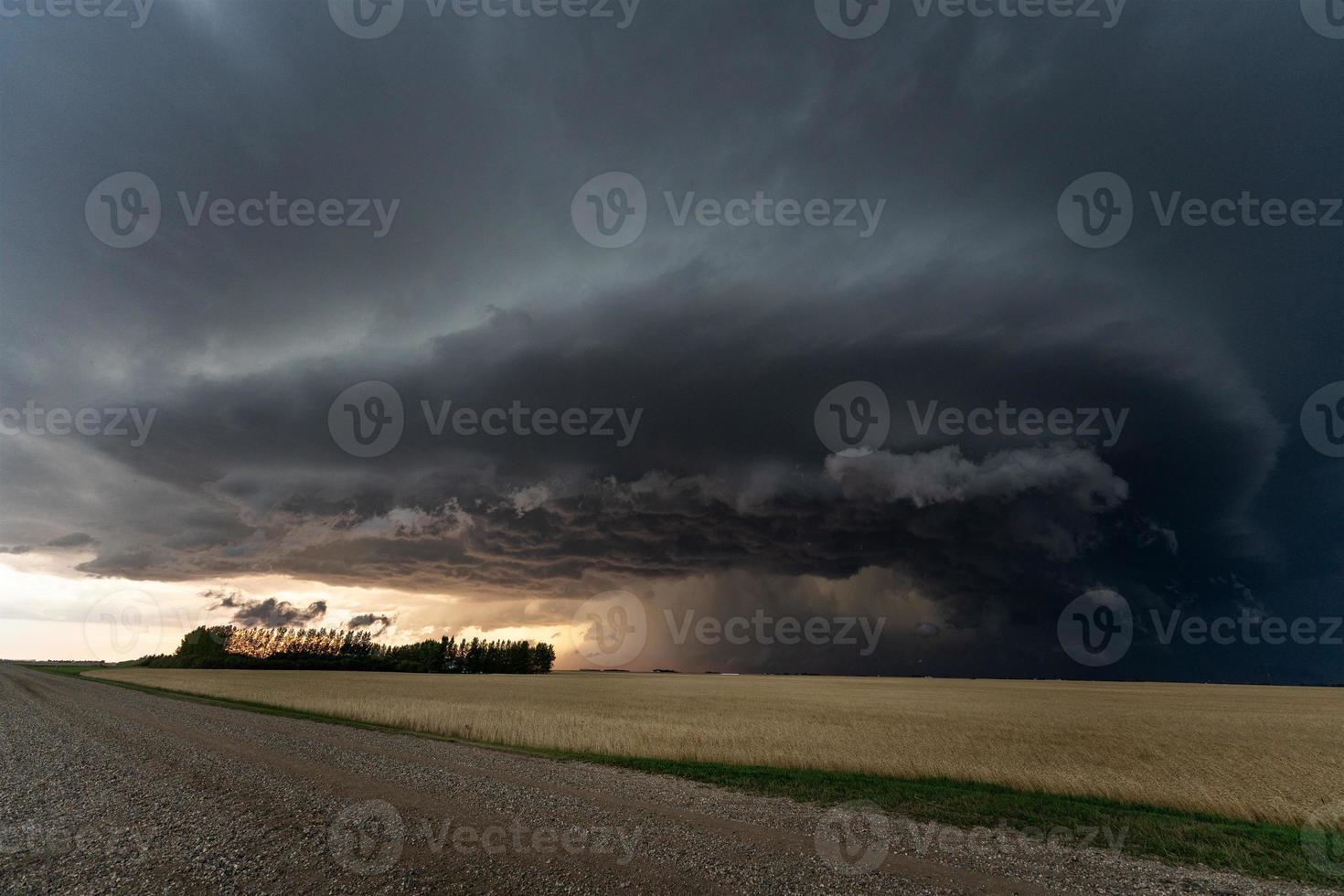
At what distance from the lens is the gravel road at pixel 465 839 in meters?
10.8

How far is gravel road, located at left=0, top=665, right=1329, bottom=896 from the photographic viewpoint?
35.3 feet

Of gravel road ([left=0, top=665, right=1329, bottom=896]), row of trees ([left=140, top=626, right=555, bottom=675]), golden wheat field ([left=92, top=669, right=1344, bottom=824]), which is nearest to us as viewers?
gravel road ([left=0, top=665, right=1329, bottom=896])

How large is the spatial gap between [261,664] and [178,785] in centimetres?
15783

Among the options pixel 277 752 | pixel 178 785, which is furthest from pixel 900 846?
pixel 277 752

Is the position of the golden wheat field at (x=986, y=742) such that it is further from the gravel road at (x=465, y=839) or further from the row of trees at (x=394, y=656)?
the row of trees at (x=394, y=656)

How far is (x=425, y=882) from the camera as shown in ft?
34.3

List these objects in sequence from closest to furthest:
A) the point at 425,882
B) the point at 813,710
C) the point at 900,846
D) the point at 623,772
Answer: the point at 425,882, the point at 900,846, the point at 623,772, the point at 813,710

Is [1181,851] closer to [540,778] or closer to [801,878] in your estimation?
[801,878]

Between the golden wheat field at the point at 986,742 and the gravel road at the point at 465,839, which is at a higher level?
the gravel road at the point at 465,839

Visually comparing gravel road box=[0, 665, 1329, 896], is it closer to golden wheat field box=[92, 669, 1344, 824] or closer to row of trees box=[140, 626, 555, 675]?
golden wheat field box=[92, 669, 1344, 824]

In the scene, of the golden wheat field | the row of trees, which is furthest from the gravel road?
the row of trees

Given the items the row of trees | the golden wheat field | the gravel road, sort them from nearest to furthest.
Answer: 1. the gravel road
2. the golden wheat field
3. the row of trees

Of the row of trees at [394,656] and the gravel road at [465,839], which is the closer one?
the gravel road at [465,839]

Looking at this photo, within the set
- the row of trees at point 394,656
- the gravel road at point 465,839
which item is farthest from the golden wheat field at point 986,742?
the row of trees at point 394,656
